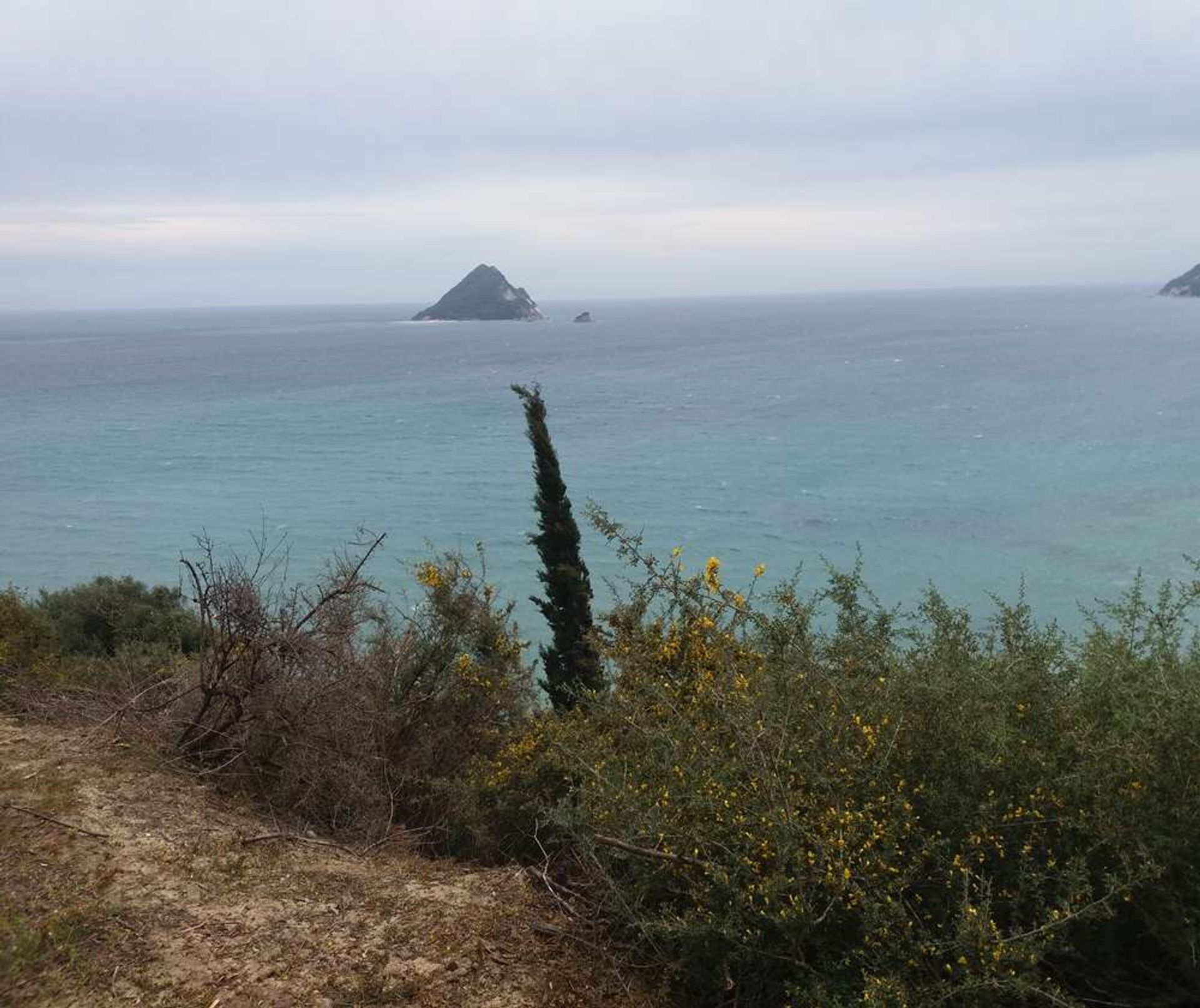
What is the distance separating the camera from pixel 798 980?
4.73 metres

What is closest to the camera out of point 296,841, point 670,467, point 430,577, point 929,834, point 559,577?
point 929,834

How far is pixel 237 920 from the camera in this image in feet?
18.6

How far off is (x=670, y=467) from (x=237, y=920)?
46.1 m

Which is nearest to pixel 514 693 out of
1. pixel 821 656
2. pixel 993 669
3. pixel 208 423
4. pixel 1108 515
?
pixel 821 656

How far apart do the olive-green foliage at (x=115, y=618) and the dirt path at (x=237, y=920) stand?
1081 cm

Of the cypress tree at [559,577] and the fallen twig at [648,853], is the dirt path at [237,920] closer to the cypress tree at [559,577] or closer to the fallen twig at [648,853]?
the fallen twig at [648,853]

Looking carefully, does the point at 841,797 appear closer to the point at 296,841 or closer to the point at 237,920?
the point at 237,920

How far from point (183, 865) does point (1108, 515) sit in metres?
40.4

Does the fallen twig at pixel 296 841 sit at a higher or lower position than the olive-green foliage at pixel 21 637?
lower

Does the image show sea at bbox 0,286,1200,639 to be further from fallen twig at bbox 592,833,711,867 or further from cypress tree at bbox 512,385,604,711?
fallen twig at bbox 592,833,711,867

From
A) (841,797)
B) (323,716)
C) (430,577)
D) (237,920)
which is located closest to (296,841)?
(237,920)

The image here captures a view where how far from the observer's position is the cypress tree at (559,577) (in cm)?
1734

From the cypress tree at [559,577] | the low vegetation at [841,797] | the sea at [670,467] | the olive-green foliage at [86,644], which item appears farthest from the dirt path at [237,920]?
the cypress tree at [559,577]

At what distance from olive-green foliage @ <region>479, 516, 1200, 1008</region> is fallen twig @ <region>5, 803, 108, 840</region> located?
10.7ft
